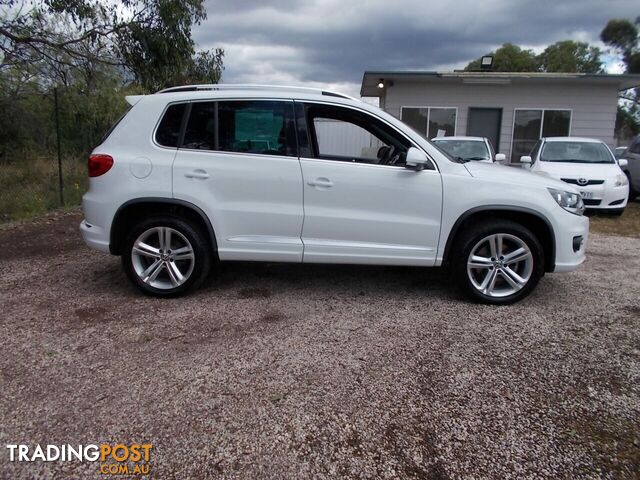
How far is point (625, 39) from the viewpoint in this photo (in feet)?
142

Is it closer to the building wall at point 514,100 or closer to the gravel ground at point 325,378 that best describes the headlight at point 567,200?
the gravel ground at point 325,378

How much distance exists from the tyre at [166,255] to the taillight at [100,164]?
534 mm

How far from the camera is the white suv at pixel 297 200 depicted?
391cm

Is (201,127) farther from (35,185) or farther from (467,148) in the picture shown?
(467,148)

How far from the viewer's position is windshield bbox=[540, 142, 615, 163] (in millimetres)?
9242

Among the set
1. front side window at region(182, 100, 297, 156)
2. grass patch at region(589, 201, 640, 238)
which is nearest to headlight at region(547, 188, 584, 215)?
front side window at region(182, 100, 297, 156)

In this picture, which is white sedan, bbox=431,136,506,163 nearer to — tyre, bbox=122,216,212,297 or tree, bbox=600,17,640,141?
tyre, bbox=122,216,212,297

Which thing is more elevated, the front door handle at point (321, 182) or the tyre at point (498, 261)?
the front door handle at point (321, 182)

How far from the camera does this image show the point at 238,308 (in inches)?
156

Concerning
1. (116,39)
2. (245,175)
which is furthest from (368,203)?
(116,39)

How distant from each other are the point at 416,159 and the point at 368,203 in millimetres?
532

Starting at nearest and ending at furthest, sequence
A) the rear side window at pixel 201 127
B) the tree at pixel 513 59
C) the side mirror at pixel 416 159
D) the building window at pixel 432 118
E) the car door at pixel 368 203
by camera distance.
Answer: the side mirror at pixel 416 159 → the car door at pixel 368 203 → the rear side window at pixel 201 127 → the building window at pixel 432 118 → the tree at pixel 513 59

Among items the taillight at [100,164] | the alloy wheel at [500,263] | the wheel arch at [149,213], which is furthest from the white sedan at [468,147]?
the taillight at [100,164]

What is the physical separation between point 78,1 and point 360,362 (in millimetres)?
7446
